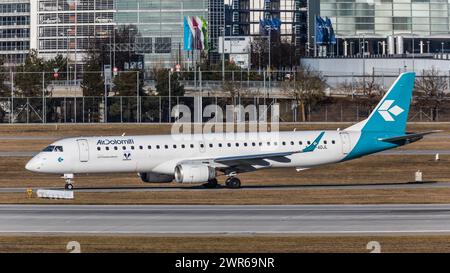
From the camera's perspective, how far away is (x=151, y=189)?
53156 millimetres

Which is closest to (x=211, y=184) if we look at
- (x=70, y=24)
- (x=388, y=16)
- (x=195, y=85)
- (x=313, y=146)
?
(x=313, y=146)

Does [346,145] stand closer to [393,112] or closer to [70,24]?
[393,112]

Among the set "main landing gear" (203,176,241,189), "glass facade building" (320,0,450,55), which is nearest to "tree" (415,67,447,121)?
"glass facade building" (320,0,450,55)

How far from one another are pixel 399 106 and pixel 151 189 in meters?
15.2

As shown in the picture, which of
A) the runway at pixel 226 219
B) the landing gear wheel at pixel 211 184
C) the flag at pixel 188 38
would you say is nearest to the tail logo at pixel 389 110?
the landing gear wheel at pixel 211 184

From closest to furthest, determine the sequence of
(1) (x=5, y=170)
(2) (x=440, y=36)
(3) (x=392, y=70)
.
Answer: (1) (x=5, y=170), (3) (x=392, y=70), (2) (x=440, y=36)

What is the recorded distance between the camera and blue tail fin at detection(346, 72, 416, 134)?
186 ft

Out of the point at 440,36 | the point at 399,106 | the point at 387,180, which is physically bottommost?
the point at 387,180

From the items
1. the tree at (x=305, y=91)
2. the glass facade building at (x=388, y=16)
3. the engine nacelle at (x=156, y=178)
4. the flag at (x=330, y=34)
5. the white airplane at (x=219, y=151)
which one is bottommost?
the engine nacelle at (x=156, y=178)

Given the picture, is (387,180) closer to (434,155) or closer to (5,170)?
(434,155)

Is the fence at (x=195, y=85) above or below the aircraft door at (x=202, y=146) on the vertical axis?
above

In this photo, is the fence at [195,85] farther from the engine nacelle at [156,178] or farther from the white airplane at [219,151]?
the engine nacelle at [156,178]

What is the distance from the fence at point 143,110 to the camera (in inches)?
4203
